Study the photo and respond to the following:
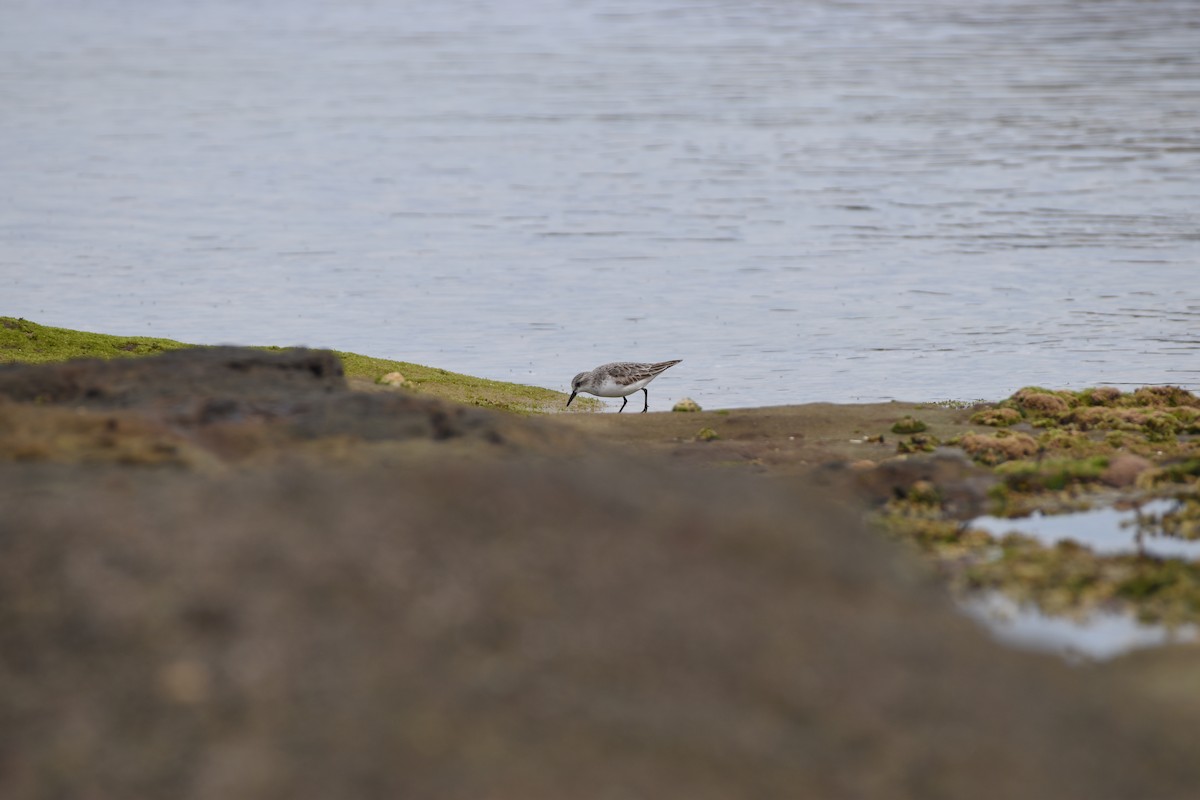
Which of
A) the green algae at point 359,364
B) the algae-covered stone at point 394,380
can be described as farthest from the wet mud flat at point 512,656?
the green algae at point 359,364

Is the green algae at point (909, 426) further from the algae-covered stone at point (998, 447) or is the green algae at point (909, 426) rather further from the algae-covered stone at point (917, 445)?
the algae-covered stone at point (998, 447)

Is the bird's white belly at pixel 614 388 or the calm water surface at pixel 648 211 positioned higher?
the calm water surface at pixel 648 211

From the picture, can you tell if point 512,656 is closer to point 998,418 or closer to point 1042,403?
point 998,418

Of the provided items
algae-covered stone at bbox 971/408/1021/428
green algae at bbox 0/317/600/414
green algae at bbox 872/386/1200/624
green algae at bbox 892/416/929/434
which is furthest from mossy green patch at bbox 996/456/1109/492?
green algae at bbox 0/317/600/414

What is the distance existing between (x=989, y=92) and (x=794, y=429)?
121 ft

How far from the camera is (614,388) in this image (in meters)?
16.3

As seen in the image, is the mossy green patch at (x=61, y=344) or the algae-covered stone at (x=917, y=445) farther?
the mossy green patch at (x=61, y=344)

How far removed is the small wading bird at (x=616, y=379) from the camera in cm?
1627

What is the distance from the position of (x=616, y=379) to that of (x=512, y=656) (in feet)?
34.4

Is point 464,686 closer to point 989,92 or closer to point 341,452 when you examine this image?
point 341,452

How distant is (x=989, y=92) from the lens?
159 feet

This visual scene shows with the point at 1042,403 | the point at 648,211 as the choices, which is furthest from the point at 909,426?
the point at 648,211

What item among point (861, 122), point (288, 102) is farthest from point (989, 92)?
point (288, 102)

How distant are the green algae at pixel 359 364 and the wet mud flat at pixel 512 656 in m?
9.28
